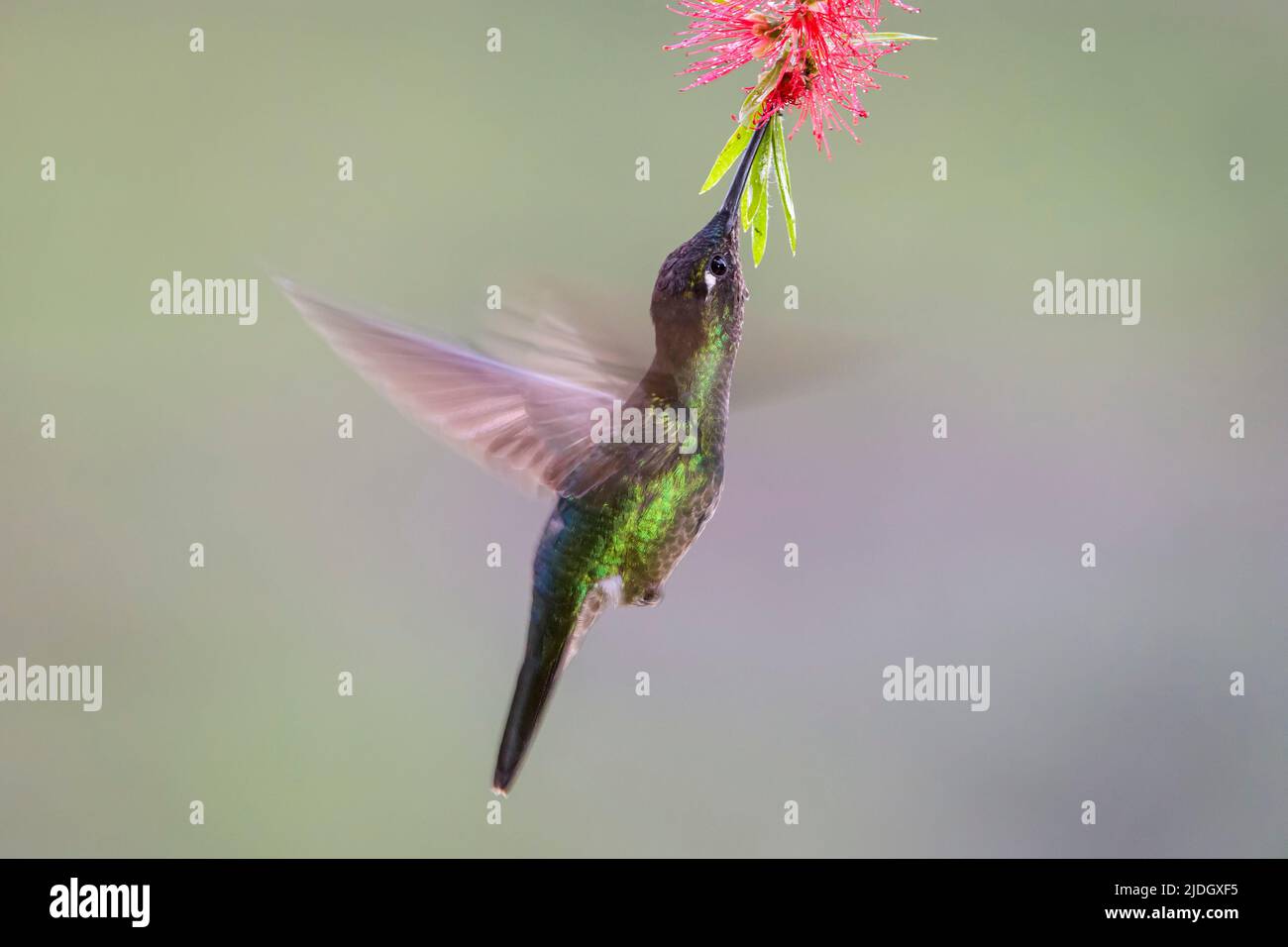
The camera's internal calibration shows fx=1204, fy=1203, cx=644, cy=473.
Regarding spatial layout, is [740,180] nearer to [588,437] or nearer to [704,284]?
[704,284]

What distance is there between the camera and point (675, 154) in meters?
1.87

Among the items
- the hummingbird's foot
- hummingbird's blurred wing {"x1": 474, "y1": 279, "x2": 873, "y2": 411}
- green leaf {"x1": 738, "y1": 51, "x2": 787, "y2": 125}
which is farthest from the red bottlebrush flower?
the hummingbird's foot

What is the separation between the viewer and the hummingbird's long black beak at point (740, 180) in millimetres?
614

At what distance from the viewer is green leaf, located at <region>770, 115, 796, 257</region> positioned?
569 millimetres

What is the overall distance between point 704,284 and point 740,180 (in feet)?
0.23

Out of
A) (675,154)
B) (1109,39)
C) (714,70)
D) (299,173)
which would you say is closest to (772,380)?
(714,70)

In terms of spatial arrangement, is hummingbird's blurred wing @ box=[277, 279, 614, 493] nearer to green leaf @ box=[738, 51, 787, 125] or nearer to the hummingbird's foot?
the hummingbird's foot

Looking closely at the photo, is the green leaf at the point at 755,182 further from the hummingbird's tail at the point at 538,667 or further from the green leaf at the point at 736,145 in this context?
the hummingbird's tail at the point at 538,667

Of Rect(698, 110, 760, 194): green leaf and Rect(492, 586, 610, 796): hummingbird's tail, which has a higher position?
Rect(698, 110, 760, 194): green leaf

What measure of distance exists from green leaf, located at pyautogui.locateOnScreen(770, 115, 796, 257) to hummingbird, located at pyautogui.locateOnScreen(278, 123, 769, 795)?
0.16ft

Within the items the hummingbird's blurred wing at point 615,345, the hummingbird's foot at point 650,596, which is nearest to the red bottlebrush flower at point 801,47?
the hummingbird's blurred wing at point 615,345

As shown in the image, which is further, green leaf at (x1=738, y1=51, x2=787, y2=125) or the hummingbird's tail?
the hummingbird's tail

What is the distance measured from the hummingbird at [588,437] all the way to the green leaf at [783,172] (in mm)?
49

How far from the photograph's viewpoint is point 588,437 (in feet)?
2.48
